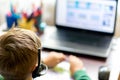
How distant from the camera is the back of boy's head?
2.30ft

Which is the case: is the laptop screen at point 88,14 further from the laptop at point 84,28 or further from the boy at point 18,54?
the boy at point 18,54

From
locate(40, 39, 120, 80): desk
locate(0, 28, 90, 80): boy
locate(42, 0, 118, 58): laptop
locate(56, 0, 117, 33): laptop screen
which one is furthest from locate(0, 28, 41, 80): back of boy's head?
locate(56, 0, 117, 33): laptop screen

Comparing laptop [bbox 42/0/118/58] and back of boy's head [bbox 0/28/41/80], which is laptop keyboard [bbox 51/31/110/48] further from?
back of boy's head [bbox 0/28/41/80]

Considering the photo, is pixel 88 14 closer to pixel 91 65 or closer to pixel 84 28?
pixel 84 28

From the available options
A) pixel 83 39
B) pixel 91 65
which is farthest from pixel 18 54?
pixel 83 39

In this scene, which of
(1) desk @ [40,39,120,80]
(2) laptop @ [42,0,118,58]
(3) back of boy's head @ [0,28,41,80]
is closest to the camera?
(3) back of boy's head @ [0,28,41,80]

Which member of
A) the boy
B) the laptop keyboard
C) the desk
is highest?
the boy

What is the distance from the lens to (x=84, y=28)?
4.65 ft

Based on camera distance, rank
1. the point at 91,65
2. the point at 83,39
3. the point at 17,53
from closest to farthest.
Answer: the point at 17,53 < the point at 91,65 < the point at 83,39

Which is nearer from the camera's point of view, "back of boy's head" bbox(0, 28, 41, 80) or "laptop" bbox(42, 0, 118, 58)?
"back of boy's head" bbox(0, 28, 41, 80)

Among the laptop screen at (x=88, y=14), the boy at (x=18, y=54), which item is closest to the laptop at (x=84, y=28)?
the laptop screen at (x=88, y=14)

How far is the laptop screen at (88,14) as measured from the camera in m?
1.33

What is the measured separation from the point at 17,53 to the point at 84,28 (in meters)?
0.77

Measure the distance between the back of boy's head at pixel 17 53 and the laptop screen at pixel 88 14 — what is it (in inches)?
26.7
